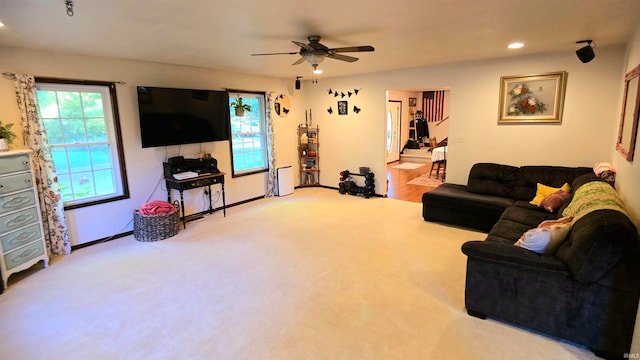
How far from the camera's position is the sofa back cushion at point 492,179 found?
4.56 metres

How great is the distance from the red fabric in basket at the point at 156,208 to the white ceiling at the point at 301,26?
191 centimetres

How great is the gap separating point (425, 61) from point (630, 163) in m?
2.85

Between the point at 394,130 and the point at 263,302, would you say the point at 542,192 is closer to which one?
the point at 263,302

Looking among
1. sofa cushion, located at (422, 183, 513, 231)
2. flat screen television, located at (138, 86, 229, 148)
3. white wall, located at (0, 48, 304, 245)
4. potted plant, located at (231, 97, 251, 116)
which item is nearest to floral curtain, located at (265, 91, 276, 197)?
white wall, located at (0, 48, 304, 245)

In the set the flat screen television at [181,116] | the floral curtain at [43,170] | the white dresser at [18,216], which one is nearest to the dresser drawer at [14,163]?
the white dresser at [18,216]

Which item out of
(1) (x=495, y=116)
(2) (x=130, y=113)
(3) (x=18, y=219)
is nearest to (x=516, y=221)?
(1) (x=495, y=116)

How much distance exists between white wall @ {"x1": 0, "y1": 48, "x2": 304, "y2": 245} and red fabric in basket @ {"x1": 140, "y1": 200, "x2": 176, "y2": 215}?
0.35m

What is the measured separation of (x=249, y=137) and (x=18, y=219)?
3.58 meters

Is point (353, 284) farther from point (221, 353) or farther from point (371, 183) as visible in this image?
point (371, 183)

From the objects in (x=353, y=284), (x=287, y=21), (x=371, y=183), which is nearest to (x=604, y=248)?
(x=353, y=284)

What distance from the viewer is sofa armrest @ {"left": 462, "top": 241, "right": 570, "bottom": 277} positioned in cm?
222

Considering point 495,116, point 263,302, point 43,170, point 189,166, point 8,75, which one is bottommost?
point 263,302

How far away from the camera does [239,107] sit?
220 inches

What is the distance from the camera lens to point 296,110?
6.92 meters
